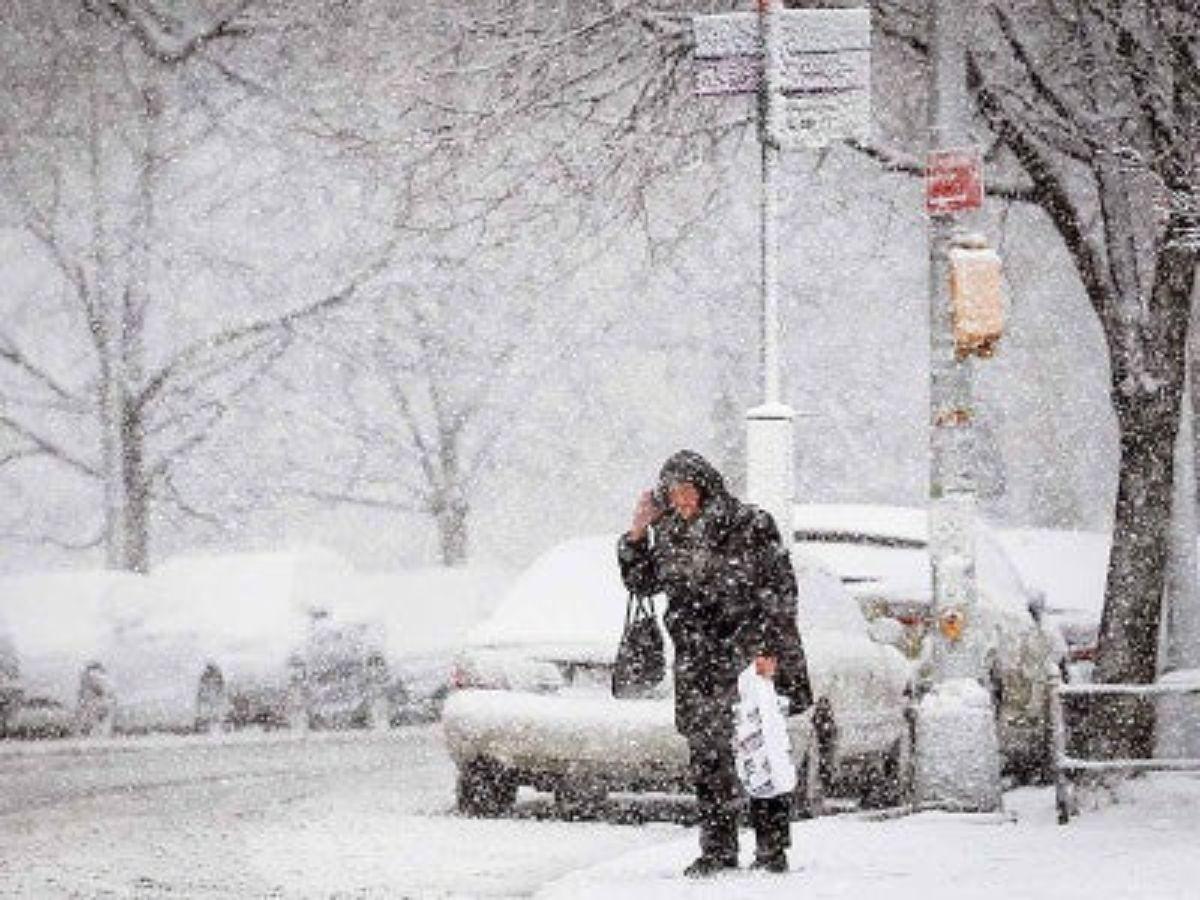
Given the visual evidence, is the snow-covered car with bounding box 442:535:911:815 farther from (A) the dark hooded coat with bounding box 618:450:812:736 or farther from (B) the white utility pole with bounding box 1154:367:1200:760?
(A) the dark hooded coat with bounding box 618:450:812:736

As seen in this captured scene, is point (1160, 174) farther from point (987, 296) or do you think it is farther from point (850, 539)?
point (850, 539)

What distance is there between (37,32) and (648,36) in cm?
1366

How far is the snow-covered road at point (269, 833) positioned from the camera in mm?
11656

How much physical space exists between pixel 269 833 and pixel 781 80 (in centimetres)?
462

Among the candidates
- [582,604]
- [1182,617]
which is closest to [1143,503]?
[1182,617]

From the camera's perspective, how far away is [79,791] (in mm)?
16859

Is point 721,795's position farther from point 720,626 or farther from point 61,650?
point 61,650

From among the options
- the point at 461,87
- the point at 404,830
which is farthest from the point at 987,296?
the point at 461,87

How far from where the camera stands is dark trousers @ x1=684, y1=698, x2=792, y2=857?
35.7ft

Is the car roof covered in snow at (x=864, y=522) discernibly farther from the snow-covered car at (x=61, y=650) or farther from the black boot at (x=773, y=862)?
the snow-covered car at (x=61, y=650)

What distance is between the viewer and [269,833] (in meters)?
14.0

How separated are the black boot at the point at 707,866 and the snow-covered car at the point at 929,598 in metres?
5.80

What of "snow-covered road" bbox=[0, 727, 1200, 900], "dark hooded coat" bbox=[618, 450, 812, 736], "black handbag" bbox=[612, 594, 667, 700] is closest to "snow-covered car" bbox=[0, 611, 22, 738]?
"snow-covered road" bbox=[0, 727, 1200, 900]

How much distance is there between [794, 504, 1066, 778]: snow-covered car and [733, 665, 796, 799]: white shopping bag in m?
5.87
